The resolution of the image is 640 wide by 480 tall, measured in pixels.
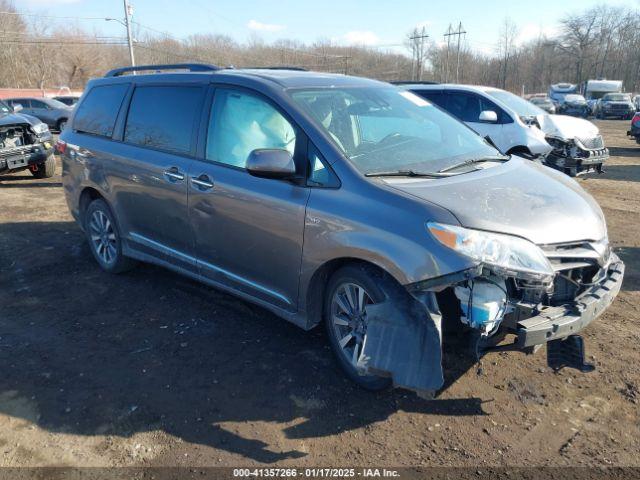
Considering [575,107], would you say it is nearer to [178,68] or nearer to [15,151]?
[15,151]

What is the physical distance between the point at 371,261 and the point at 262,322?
1.53 meters

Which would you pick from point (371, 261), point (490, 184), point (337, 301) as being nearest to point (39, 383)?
point (337, 301)

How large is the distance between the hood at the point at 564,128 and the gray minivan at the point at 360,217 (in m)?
6.77

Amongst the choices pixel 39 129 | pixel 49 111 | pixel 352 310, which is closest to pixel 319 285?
pixel 352 310

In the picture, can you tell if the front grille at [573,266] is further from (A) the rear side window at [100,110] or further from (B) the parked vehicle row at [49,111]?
(B) the parked vehicle row at [49,111]

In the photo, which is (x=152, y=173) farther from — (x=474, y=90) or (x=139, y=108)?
(x=474, y=90)

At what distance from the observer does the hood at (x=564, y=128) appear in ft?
32.5

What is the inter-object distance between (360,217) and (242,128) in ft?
4.31

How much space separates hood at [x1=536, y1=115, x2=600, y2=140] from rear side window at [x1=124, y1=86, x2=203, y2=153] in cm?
806

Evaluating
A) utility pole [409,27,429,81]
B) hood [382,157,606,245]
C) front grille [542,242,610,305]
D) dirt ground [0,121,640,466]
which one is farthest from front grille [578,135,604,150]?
utility pole [409,27,429,81]

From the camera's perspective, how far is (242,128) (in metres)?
3.75

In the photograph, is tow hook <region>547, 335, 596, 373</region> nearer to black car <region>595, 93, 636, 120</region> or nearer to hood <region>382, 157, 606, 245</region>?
hood <region>382, 157, 606, 245</region>

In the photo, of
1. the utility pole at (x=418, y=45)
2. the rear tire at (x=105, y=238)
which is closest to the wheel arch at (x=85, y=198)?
the rear tire at (x=105, y=238)

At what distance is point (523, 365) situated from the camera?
351cm
